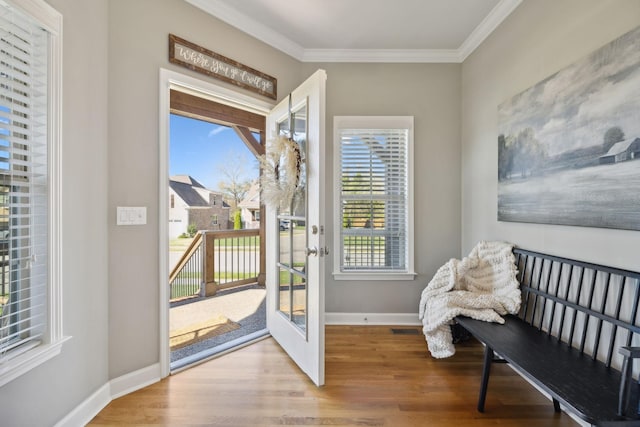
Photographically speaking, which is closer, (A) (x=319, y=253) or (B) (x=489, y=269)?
(A) (x=319, y=253)

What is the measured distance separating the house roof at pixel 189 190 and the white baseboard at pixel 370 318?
2853 millimetres

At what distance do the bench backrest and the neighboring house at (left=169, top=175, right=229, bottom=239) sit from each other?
412 centimetres

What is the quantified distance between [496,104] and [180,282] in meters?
4.25

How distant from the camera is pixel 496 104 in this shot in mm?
2400

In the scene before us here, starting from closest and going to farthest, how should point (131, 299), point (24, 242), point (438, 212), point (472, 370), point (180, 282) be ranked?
1. point (24, 242)
2. point (131, 299)
3. point (472, 370)
4. point (438, 212)
5. point (180, 282)

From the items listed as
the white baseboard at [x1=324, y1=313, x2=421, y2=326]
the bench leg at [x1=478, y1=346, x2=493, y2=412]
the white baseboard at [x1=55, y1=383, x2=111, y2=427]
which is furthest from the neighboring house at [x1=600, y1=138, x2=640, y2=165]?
the white baseboard at [x1=55, y1=383, x2=111, y2=427]

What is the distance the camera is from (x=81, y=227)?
5.38 feet

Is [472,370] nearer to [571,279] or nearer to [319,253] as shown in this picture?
A: [571,279]

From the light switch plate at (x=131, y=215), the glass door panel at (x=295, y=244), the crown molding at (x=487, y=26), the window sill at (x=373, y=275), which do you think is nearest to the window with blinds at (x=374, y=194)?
the window sill at (x=373, y=275)

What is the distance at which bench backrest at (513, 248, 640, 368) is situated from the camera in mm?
1437

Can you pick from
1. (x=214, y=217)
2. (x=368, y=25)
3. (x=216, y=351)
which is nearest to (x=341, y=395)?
(x=216, y=351)

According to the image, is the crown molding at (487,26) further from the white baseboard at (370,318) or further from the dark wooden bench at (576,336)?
the white baseboard at (370,318)

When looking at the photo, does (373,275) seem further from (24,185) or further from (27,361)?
(24,185)

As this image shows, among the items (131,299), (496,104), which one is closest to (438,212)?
(496,104)
